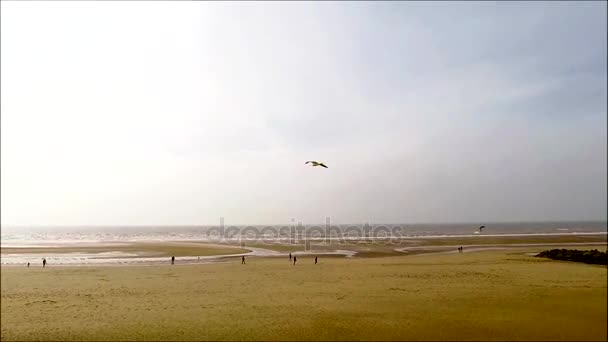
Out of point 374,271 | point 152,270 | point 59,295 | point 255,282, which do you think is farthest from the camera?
point 152,270

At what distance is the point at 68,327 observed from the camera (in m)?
18.7

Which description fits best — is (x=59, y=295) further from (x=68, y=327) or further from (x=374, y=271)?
(x=374, y=271)

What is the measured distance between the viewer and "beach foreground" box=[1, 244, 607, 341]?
48.7ft

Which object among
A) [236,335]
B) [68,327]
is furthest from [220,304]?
[68,327]

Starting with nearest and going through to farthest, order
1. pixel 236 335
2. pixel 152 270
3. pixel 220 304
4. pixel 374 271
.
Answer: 1. pixel 236 335
2. pixel 220 304
3. pixel 374 271
4. pixel 152 270

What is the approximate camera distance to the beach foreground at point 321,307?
48.7 ft

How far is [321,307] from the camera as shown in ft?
67.5

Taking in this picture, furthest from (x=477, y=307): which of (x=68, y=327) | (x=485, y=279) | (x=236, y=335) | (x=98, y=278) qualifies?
(x=98, y=278)

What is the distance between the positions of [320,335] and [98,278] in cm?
2604

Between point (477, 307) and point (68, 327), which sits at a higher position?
point (477, 307)

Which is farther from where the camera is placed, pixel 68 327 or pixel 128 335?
pixel 68 327

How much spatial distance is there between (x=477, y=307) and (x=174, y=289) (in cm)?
2072

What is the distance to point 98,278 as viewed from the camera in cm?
3353

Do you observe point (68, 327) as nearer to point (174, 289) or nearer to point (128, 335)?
point (128, 335)
